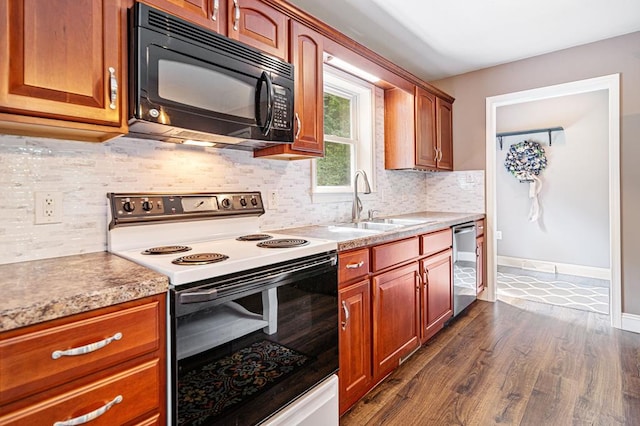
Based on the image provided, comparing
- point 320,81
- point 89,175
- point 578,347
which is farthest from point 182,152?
point 578,347

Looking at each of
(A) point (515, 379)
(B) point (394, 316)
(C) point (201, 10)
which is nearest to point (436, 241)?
(B) point (394, 316)

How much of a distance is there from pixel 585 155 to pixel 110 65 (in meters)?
5.09

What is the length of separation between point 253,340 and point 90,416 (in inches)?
20.1

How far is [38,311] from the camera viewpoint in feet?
2.56

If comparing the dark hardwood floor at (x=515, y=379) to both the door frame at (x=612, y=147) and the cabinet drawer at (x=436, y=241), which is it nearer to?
the door frame at (x=612, y=147)

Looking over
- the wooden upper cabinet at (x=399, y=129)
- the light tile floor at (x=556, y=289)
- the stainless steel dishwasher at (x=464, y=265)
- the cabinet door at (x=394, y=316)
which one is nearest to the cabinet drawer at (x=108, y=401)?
the cabinet door at (x=394, y=316)

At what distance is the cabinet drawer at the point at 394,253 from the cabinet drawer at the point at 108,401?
4.01 feet

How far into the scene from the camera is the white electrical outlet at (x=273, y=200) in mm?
2143

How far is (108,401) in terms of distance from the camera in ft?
2.97

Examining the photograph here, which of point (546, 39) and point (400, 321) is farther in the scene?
point (546, 39)

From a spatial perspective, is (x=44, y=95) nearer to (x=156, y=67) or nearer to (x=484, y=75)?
(x=156, y=67)

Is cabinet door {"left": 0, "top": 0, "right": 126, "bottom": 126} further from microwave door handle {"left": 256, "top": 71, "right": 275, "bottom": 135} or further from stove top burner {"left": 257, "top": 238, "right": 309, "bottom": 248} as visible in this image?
stove top burner {"left": 257, "top": 238, "right": 309, "bottom": 248}

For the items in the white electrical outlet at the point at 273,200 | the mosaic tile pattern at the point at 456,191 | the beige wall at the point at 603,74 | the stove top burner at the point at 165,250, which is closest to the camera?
the stove top burner at the point at 165,250

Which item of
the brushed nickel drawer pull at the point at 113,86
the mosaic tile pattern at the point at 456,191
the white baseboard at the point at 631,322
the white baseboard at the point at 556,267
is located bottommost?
the white baseboard at the point at 631,322
